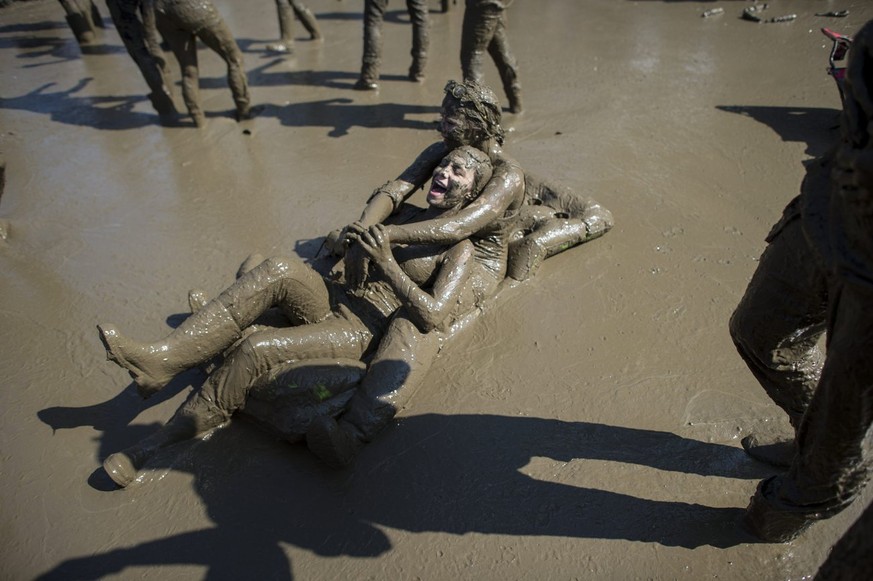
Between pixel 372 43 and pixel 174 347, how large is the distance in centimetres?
587

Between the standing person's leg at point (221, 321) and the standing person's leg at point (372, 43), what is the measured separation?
17.0ft

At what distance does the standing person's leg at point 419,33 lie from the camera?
7586mm

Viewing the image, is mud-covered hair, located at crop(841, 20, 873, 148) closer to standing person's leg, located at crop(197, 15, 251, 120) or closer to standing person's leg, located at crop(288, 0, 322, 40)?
standing person's leg, located at crop(197, 15, 251, 120)

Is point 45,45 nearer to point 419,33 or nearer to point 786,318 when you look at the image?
point 419,33

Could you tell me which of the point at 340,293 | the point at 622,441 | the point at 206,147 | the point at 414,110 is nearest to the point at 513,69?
the point at 414,110

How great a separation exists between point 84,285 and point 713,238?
493 cm

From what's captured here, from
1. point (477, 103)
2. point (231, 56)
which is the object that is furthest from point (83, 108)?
point (477, 103)

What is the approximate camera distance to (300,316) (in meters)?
3.42

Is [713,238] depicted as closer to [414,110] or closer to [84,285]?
[414,110]

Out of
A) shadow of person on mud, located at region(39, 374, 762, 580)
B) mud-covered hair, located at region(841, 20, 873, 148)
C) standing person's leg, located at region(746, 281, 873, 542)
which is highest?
mud-covered hair, located at region(841, 20, 873, 148)

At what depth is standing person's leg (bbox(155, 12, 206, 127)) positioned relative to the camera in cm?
637

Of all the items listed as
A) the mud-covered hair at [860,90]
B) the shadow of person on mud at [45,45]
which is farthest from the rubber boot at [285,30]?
the mud-covered hair at [860,90]

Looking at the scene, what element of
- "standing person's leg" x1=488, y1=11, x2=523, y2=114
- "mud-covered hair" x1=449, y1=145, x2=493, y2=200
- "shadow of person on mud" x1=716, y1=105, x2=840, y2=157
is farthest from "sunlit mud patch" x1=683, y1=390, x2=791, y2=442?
"standing person's leg" x1=488, y1=11, x2=523, y2=114

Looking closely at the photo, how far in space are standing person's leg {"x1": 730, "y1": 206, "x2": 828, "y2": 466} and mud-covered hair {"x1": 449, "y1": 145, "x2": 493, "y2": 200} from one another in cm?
172
